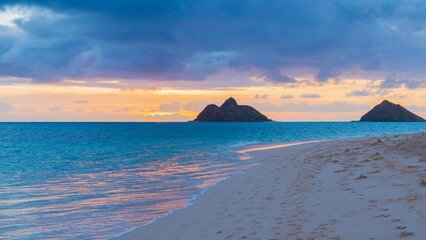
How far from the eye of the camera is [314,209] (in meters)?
9.31

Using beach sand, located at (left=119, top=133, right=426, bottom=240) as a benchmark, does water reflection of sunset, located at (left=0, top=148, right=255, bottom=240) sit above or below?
below

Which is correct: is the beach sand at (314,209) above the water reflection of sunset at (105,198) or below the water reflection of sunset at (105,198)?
above

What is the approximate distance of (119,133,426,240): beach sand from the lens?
7289 mm

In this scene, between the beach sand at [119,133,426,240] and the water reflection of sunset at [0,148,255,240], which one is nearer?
the beach sand at [119,133,426,240]

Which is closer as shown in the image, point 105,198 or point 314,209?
point 314,209

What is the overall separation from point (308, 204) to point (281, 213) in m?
1.18

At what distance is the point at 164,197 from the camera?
14.3 meters

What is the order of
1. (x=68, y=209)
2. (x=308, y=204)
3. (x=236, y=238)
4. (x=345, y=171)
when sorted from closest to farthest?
1. (x=236, y=238)
2. (x=308, y=204)
3. (x=68, y=209)
4. (x=345, y=171)

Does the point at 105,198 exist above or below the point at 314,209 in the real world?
below

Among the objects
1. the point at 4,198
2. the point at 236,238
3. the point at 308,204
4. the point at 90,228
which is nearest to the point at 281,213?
the point at 308,204

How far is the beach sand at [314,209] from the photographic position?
23.9ft

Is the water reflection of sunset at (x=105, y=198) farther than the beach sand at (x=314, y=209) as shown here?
Yes

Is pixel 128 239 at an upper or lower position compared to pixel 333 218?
lower

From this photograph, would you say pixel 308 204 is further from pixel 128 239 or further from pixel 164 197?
pixel 164 197
